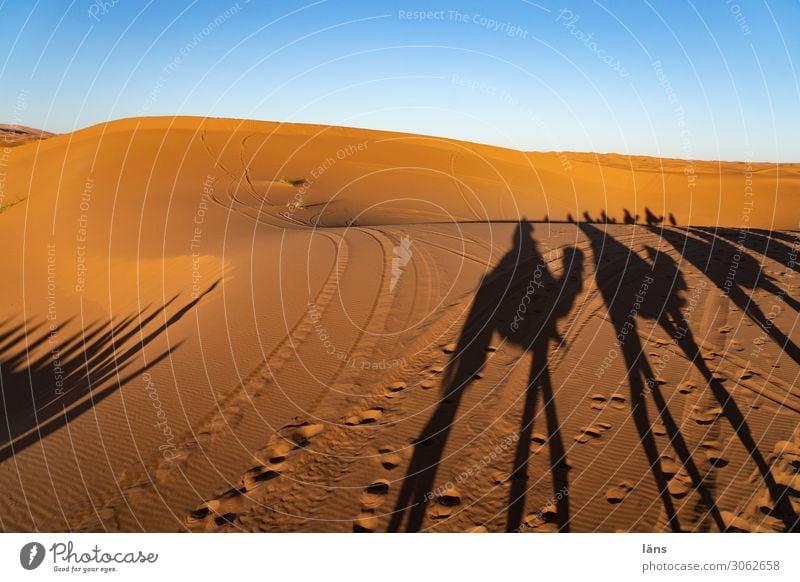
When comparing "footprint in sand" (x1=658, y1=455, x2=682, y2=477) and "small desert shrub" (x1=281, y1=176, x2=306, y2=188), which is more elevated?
"small desert shrub" (x1=281, y1=176, x2=306, y2=188)

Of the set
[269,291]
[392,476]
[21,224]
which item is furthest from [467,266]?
[21,224]

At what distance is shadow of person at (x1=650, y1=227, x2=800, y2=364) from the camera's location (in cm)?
715

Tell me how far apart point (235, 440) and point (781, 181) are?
39.8 meters

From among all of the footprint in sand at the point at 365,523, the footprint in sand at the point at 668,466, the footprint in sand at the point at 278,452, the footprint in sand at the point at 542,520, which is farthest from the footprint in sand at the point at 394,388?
the footprint in sand at the point at 668,466

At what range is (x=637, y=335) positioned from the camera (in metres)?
7.03

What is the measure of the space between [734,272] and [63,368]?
44.3 ft

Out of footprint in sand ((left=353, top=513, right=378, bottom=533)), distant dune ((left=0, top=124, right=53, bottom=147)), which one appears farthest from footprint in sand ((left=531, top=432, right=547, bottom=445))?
distant dune ((left=0, top=124, right=53, bottom=147))

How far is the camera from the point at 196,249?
453 inches

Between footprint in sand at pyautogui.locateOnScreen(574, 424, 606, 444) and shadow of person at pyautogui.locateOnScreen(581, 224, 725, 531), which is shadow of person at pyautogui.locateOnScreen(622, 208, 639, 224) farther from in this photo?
footprint in sand at pyautogui.locateOnScreen(574, 424, 606, 444)
